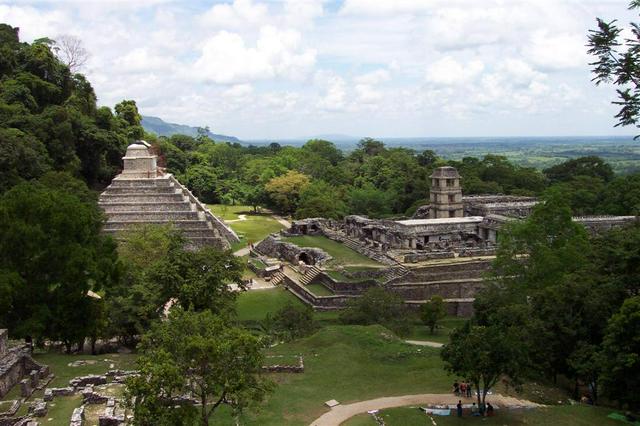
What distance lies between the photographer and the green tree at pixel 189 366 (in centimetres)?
1256

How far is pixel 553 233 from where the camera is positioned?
27281mm

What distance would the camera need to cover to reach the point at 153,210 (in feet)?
146

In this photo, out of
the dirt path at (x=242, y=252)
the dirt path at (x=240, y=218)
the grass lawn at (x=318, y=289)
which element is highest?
the dirt path at (x=240, y=218)

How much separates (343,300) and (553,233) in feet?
40.1

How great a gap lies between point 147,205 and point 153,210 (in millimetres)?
670

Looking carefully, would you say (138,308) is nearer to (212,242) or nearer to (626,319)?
(626,319)

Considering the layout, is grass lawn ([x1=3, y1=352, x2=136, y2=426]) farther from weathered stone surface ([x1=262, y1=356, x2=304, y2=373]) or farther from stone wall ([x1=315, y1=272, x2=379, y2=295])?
stone wall ([x1=315, y1=272, x2=379, y2=295])

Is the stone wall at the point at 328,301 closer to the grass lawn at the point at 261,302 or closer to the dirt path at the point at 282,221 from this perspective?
the grass lawn at the point at 261,302

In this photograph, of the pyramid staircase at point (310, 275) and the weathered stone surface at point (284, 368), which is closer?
the weathered stone surface at point (284, 368)

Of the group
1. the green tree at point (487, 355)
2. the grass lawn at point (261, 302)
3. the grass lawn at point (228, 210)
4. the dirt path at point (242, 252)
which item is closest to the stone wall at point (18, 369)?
the grass lawn at point (261, 302)

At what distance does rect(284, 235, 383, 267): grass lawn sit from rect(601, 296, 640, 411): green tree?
66.7ft

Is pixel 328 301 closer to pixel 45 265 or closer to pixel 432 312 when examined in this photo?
pixel 432 312

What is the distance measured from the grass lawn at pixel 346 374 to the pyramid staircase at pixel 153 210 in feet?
64.8

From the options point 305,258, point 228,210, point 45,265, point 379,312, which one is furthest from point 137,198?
point 228,210
